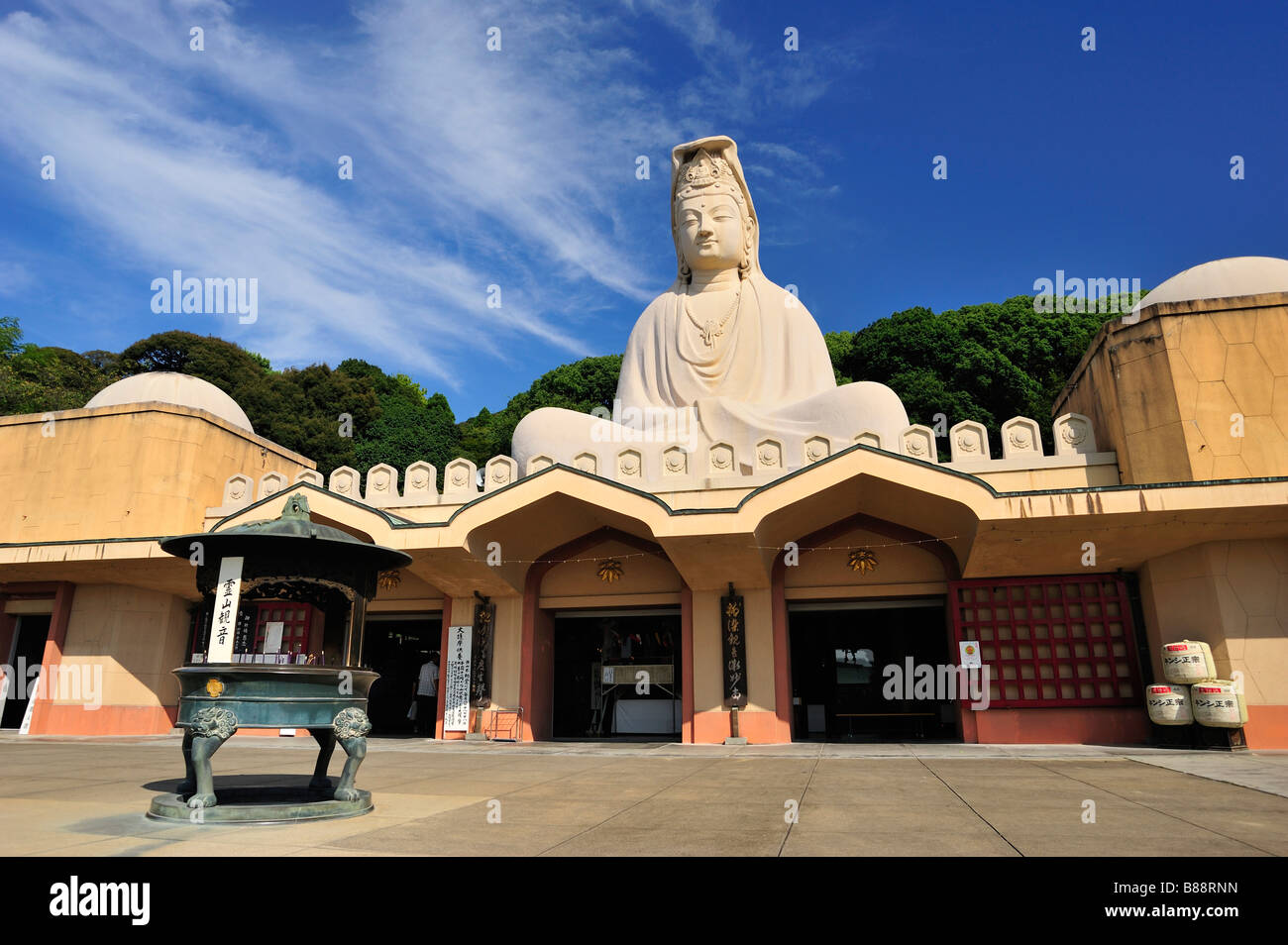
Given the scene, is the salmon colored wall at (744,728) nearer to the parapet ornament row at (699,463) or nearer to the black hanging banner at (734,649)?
the black hanging banner at (734,649)

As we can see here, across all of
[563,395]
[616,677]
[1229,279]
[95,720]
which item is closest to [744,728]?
[616,677]

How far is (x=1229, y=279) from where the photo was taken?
13.4 metres

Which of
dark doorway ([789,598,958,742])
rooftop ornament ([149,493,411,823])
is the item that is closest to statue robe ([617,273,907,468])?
dark doorway ([789,598,958,742])

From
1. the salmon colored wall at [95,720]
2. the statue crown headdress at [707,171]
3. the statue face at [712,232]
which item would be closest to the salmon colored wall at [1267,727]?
the statue face at [712,232]

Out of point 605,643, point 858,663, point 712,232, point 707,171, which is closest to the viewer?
point 605,643

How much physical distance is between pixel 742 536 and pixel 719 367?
6395mm

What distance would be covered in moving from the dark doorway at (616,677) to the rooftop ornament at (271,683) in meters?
9.45

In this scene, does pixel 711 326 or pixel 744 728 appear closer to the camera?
pixel 744 728

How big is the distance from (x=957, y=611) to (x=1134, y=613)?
8.84 ft

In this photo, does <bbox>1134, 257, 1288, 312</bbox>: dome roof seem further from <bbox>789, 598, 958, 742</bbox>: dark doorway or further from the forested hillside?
the forested hillside

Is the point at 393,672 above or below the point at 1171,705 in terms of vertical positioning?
above

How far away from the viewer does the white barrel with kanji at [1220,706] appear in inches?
435

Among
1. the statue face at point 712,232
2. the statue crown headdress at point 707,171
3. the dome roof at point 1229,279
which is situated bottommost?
the dome roof at point 1229,279

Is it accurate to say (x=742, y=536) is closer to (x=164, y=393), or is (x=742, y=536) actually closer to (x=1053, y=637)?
(x=1053, y=637)
